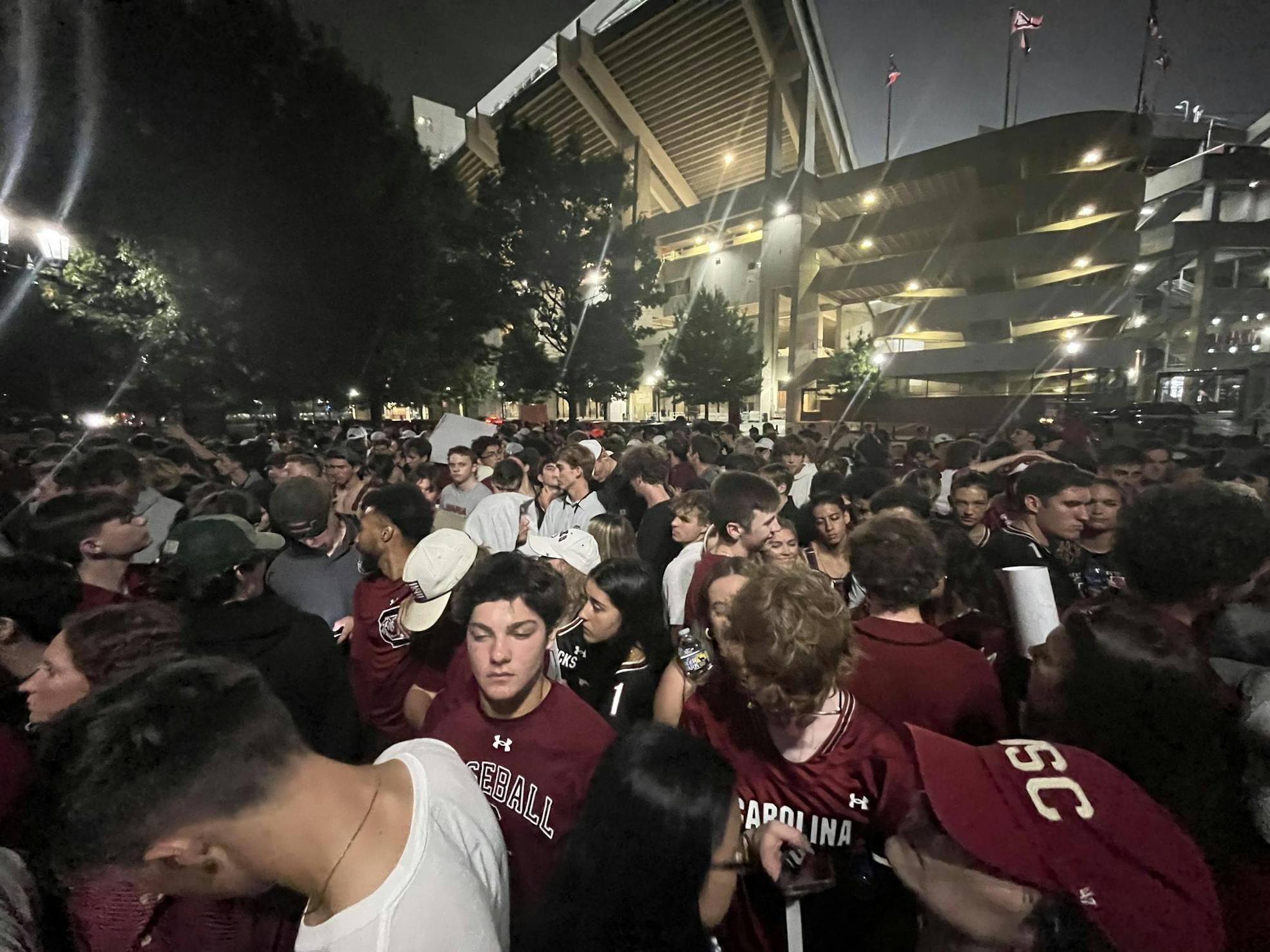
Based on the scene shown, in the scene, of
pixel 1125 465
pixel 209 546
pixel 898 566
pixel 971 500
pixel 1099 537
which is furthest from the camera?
pixel 1125 465

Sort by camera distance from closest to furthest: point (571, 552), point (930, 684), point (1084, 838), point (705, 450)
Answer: point (1084, 838)
point (930, 684)
point (571, 552)
point (705, 450)

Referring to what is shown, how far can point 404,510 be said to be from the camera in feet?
10.5

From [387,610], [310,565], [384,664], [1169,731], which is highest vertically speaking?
[1169,731]

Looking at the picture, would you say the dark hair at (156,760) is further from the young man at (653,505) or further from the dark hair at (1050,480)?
the dark hair at (1050,480)

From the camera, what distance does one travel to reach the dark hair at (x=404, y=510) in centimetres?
319

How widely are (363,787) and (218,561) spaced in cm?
163

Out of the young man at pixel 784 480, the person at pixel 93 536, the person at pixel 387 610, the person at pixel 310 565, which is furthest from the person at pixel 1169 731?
the person at pixel 93 536

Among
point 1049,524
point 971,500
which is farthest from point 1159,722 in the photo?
point 971,500

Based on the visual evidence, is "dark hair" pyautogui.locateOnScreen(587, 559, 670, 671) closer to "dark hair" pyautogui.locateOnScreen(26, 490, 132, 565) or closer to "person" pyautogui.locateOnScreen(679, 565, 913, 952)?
"person" pyautogui.locateOnScreen(679, 565, 913, 952)

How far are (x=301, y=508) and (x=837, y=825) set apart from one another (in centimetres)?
Answer: 325

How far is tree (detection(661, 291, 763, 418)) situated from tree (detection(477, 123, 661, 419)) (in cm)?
588

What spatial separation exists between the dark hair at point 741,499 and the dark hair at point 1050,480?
1.66 meters

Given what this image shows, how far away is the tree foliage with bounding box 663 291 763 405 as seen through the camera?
3152 centimetres

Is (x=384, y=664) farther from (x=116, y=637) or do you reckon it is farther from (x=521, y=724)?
(x=521, y=724)
